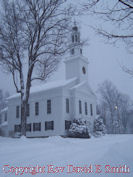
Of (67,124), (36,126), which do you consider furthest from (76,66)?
(36,126)

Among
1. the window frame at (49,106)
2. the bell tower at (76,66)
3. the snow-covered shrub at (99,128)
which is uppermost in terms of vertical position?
the bell tower at (76,66)

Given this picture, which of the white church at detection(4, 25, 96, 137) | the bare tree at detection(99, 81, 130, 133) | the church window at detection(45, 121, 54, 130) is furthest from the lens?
the bare tree at detection(99, 81, 130, 133)

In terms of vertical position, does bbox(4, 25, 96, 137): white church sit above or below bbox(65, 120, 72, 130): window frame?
above

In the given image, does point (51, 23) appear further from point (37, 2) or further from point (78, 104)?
point (78, 104)

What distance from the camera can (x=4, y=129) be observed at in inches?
1202

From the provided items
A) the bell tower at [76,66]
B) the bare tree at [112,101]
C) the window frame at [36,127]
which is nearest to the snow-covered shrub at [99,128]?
the bell tower at [76,66]

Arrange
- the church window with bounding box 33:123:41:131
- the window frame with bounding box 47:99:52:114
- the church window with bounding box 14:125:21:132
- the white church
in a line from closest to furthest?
the white church < the window frame with bounding box 47:99:52:114 < the church window with bounding box 33:123:41:131 < the church window with bounding box 14:125:21:132

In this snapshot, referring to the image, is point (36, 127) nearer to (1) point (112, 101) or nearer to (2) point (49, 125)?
(2) point (49, 125)

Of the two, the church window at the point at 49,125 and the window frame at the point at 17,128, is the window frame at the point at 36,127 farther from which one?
the window frame at the point at 17,128

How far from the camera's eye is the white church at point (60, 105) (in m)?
23.0

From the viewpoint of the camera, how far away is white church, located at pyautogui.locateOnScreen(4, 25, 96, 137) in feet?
75.4

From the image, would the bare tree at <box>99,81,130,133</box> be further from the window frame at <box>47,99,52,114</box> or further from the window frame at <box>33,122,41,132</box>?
the window frame at <box>33,122,41,132</box>

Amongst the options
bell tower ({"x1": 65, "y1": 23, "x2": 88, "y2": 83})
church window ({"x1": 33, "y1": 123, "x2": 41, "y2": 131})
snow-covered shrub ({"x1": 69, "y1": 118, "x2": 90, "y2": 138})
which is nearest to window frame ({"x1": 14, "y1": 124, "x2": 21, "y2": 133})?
church window ({"x1": 33, "y1": 123, "x2": 41, "y2": 131})

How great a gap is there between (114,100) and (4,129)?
25.4 meters
